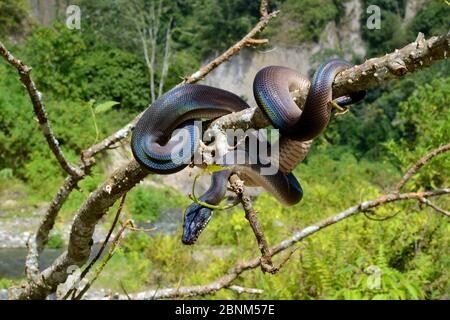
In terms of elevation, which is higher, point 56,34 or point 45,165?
point 56,34

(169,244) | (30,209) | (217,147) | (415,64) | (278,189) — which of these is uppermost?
(415,64)

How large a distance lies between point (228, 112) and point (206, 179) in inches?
648

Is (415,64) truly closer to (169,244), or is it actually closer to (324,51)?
(169,244)

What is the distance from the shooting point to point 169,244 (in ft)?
28.6

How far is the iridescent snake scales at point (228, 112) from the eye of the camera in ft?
4.80

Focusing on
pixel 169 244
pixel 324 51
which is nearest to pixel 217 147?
pixel 169 244

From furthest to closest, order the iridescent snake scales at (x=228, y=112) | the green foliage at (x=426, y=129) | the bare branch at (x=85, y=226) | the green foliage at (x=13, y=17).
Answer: the green foliage at (x=13, y=17)
the green foliage at (x=426, y=129)
the bare branch at (x=85, y=226)
the iridescent snake scales at (x=228, y=112)

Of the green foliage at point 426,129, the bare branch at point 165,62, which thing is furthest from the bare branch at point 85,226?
the bare branch at point 165,62

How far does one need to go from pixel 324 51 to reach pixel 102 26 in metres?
10.5

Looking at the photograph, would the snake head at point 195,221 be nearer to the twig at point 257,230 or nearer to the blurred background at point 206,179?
the blurred background at point 206,179

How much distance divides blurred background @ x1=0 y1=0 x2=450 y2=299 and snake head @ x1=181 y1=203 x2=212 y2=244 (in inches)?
10.7

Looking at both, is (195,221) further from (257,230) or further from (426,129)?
(426,129)

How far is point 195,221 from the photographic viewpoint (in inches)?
79.7

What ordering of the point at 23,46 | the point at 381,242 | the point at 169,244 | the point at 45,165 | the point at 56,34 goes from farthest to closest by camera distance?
the point at 23,46, the point at 56,34, the point at 45,165, the point at 169,244, the point at 381,242
